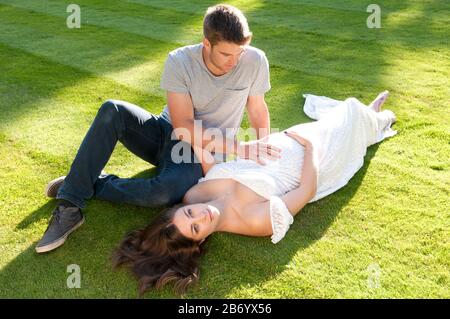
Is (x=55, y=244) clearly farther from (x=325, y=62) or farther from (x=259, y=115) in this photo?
(x=325, y=62)

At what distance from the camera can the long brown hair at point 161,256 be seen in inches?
98.0

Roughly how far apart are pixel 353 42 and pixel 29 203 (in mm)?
3939

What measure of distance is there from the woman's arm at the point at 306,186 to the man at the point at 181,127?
8.0 inches

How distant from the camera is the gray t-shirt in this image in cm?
297

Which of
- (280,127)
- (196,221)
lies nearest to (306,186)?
(196,221)

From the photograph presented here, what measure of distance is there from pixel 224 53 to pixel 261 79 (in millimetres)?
441

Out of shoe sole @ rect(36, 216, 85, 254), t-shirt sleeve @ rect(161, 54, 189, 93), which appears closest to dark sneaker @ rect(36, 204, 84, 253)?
shoe sole @ rect(36, 216, 85, 254)

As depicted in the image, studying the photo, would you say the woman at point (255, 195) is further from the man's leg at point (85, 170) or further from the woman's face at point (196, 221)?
the man's leg at point (85, 170)

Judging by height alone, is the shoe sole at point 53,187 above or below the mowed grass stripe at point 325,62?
below

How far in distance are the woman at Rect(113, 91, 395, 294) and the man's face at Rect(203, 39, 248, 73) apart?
1.93ft

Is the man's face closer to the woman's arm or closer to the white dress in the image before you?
the white dress

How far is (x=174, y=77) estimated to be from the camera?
9.69ft

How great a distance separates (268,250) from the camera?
271 centimetres

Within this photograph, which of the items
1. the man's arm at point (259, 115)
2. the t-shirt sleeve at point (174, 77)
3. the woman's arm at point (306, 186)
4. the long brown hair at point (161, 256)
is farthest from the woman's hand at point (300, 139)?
the long brown hair at point (161, 256)
